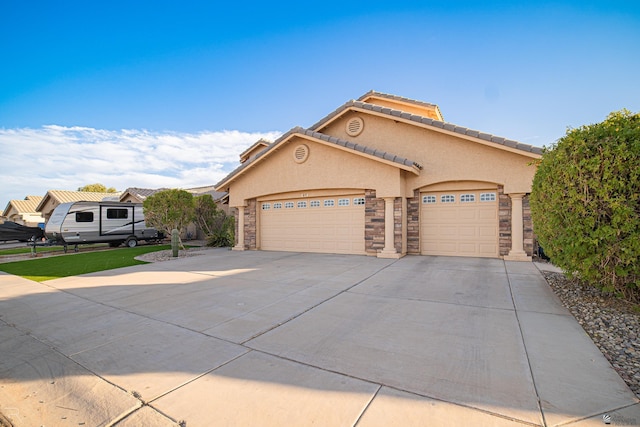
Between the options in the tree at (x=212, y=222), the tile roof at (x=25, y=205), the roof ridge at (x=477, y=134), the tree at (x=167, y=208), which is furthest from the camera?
the tile roof at (x=25, y=205)

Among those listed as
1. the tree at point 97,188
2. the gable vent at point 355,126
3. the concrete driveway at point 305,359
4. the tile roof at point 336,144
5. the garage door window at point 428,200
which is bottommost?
the concrete driveway at point 305,359

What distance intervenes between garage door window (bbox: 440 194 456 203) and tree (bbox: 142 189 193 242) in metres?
11.5

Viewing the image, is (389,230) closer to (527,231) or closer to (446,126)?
(446,126)

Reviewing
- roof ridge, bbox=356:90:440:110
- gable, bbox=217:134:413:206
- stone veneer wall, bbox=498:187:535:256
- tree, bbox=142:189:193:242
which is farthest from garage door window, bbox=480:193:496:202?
tree, bbox=142:189:193:242

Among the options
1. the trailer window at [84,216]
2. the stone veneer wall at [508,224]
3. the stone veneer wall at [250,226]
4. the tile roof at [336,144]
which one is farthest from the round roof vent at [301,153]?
the trailer window at [84,216]

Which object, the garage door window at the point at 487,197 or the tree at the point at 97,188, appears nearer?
the garage door window at the point at 487,197

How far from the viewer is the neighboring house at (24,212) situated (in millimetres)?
31562

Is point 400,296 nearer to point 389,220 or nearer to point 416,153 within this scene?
point 389,220

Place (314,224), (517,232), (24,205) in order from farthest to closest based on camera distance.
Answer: (24,205)
(314,224)
(517,232)

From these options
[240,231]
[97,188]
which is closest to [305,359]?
[240,231]

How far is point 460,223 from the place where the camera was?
10898mm

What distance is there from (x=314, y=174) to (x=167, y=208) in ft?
23.7

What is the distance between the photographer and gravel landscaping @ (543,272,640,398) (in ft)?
10.2

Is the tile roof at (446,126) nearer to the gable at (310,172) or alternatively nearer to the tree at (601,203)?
the gable at (310,172)
